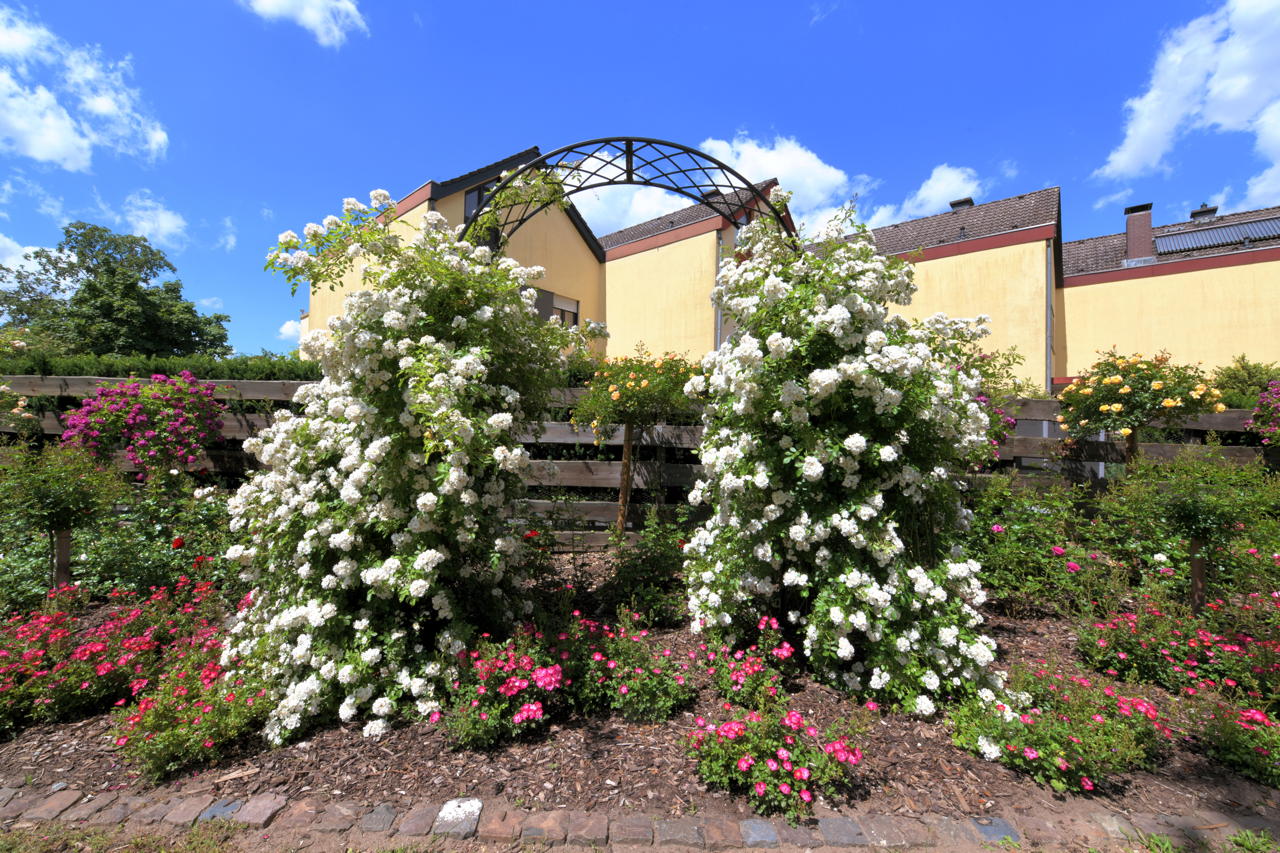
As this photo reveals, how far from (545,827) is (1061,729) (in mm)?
2131

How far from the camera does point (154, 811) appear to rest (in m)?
2.24

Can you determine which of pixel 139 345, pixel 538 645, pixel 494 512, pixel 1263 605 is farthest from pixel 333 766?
pixel 139 345

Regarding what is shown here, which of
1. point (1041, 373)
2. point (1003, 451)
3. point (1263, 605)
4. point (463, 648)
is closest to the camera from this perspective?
point (463, 648)

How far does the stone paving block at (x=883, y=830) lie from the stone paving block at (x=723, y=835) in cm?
47

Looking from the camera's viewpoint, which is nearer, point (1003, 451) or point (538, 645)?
point (538, 645)

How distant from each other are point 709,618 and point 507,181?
3333mm

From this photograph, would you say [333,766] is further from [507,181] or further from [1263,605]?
[1263,605]

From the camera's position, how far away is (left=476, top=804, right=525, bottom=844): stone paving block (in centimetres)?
206

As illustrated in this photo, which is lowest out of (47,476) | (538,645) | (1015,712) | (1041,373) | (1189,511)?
(1015,712)

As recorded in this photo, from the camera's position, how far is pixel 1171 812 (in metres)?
2.22

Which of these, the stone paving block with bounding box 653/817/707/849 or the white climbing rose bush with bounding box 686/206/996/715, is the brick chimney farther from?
the stone paving block with bounding box 653/817/707/849

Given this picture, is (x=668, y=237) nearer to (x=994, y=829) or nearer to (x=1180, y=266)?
(x=994, y=829)

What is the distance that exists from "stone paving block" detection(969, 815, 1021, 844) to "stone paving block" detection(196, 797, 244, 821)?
285 centimetres

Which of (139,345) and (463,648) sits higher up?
(139,345)
